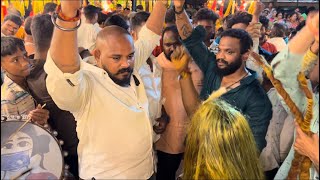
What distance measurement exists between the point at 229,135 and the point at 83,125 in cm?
66

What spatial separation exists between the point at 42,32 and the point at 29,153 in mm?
905

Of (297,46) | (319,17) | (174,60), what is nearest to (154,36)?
(174,60)

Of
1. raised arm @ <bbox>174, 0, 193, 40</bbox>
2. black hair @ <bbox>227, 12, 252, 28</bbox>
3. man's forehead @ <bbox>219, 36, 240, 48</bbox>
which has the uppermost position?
raised arm @ <bbox>174, 0, 193, 40</bbox>

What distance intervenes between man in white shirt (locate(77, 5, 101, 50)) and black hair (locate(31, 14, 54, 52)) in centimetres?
67

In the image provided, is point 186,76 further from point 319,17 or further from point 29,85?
point 319,17

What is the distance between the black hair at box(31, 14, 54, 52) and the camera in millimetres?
2127

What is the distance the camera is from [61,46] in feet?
4.13

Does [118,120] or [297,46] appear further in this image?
[118,120]

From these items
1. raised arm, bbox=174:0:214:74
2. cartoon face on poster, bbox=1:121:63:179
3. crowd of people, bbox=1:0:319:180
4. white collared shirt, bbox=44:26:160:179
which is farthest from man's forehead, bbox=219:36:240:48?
cartoon face on poster, bbox=1:121:63:179

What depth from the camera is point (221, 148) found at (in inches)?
50.9

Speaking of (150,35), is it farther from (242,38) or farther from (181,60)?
(242,38)

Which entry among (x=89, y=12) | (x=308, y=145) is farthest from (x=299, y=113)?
(x=89, y=12)

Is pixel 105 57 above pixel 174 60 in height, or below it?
above

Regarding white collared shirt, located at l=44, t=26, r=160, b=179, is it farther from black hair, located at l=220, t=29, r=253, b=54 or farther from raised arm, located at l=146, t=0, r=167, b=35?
black hair, located at l=220, t=29, r=253, b=54
